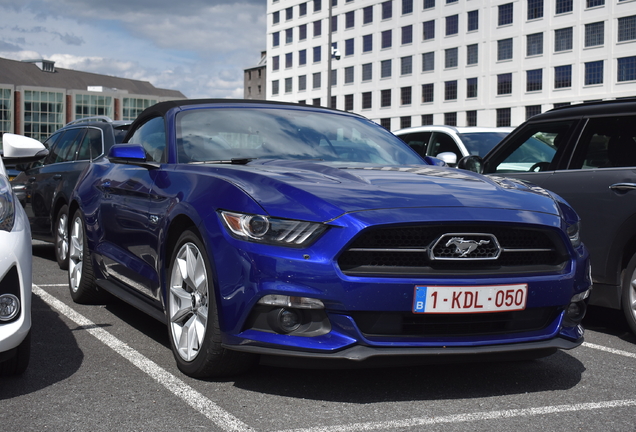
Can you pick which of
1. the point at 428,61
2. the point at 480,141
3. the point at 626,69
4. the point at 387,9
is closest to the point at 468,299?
the point at 480,141

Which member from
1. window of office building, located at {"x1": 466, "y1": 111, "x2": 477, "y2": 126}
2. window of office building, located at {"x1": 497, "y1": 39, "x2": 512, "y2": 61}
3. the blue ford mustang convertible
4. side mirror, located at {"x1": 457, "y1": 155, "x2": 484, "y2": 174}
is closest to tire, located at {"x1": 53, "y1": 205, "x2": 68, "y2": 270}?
the blue ford mustang convertible

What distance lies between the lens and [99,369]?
4145 mm

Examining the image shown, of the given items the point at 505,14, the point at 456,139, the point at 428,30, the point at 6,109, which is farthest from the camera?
the point at 6,109

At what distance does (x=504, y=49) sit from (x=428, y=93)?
364 inches

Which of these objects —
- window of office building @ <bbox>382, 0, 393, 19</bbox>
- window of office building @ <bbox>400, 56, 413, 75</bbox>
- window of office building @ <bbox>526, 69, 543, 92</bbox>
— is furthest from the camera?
window of office building @ <bbox>382, 0, 393, 19</bbox>

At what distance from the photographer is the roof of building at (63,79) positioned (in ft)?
379

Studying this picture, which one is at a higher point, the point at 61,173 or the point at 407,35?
the point at 407,35

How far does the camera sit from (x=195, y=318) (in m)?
3.94

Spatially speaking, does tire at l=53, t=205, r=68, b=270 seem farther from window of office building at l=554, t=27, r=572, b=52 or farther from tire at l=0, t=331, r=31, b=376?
window of office building at l=554, t=27, r=572, b=52

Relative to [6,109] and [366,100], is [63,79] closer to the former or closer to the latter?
[6,109]

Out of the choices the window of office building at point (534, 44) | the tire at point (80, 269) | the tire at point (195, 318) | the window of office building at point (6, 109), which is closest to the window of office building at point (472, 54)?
the window of office building at point (534, 44)

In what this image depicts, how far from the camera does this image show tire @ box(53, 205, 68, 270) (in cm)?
747

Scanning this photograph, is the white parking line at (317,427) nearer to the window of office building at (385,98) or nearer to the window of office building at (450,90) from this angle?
the window of office building at (450,90)

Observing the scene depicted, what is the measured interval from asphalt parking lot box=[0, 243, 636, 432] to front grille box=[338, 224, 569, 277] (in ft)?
2.05
